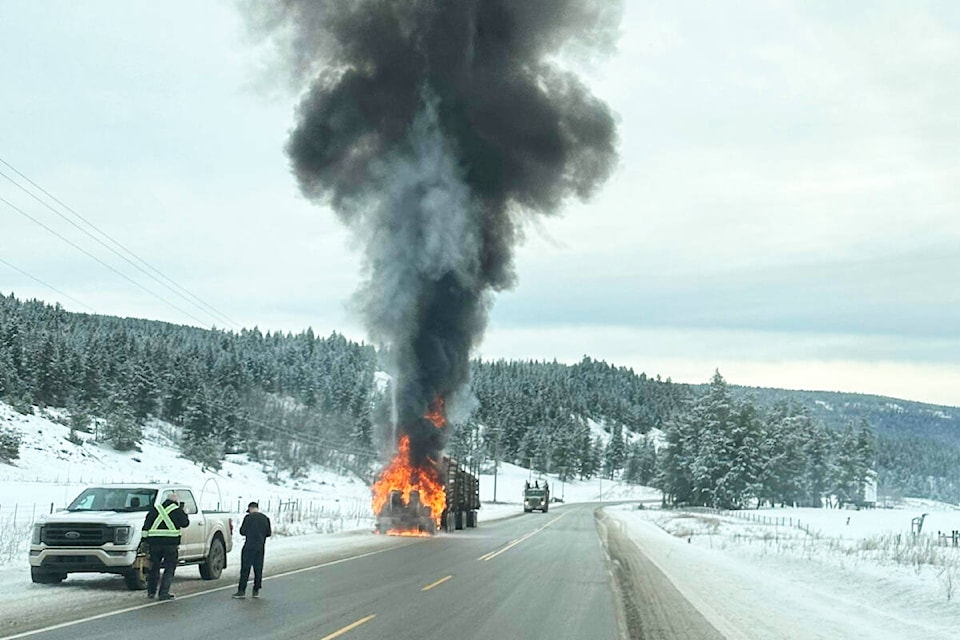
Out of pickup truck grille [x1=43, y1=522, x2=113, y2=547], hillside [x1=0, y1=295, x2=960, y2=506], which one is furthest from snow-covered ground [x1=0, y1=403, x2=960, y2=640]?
hillside [x1=0, y1=295, x2=960, y2=506]

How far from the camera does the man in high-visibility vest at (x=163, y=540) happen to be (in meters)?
15.3

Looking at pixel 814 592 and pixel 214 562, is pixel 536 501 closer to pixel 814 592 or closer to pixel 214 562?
pixel 814 592

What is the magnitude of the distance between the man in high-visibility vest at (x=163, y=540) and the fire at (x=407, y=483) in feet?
77.1

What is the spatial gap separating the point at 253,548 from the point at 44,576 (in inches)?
175

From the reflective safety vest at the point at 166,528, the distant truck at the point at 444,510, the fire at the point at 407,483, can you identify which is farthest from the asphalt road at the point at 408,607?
the fire at the point at 407,483

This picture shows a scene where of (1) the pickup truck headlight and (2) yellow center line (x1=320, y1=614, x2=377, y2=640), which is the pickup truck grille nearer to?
(1) the pickup truck headlight

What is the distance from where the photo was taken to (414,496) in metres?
39.2

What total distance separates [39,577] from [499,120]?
1560 inches

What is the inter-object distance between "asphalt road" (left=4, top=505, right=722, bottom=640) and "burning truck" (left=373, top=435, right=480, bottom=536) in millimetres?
13751

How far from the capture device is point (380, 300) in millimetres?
44875

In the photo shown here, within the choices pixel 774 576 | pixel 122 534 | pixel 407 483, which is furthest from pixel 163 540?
pixel 407 483

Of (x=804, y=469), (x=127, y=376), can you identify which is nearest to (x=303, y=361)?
(x=127, y=376)

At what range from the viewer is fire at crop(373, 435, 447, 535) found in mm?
39322

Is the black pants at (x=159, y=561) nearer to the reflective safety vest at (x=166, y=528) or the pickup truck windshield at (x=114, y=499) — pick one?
the reflective safety vest at (x=166, y=528)
